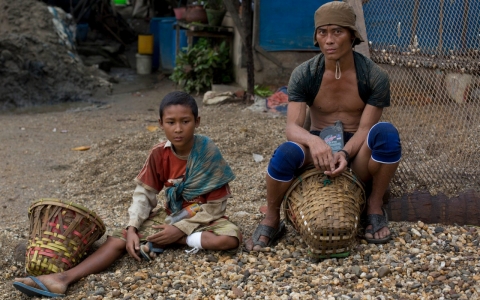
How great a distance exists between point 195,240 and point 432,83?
83.8 inches

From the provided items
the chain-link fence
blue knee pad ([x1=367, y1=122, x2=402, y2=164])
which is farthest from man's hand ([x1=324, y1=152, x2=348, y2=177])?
the chain-link fence

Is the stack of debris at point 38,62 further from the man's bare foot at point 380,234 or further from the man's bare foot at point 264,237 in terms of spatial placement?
the man's bare foot at point 380,234

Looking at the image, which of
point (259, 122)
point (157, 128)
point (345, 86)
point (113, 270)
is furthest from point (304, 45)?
point (113, 270)

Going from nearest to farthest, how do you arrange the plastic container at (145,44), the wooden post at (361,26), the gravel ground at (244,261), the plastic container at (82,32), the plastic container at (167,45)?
the gravel ground at (244,261)
the wooden post at (361,26)
the plastic container at (167,45)
the plastic container at (145,44)
the plastic container at (82,32)

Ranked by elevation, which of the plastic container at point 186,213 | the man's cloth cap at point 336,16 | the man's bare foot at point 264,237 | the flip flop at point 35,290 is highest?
the man's cloth cap at point 336,16

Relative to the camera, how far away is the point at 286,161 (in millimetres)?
3674

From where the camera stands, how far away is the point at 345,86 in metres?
3.93

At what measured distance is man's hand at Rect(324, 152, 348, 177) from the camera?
11.7ft

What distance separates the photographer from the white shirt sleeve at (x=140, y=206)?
3.86 meters

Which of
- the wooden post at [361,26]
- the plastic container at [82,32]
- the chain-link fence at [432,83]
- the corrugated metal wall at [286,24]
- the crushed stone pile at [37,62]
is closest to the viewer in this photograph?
the chain-link fence at [432,83]

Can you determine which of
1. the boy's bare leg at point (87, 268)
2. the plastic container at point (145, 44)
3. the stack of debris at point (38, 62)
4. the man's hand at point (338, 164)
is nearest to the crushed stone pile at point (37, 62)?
the stack of debris at point (38, 62)

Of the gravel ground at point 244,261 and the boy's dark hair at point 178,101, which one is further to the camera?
the boy's dark hair at point 178,101

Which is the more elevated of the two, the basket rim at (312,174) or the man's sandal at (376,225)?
the basket rim at (312,174)

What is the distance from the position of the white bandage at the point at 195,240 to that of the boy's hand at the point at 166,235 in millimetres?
54
